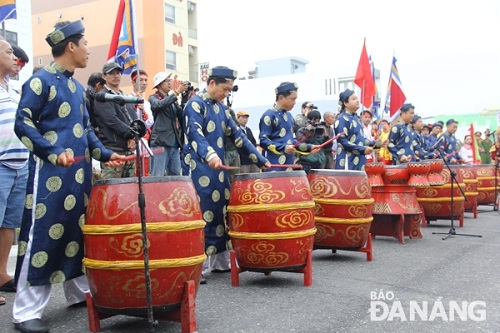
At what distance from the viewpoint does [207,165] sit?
192 inches

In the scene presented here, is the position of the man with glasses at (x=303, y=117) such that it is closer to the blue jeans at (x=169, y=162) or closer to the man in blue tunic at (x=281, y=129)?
the man in blue tunic at (x=281, y=129)

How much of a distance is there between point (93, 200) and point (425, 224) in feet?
19.7

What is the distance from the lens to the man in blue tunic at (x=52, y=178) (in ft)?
11.1

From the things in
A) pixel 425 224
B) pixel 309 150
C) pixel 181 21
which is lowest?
pixel 425 224

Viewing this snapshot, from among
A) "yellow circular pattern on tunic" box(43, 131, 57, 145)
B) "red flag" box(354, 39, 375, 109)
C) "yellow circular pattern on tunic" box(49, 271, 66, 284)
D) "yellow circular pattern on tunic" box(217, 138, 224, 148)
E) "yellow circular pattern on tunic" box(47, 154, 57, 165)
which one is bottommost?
"yellow circular pattern on tunic" box(49, 271, 66, 284)

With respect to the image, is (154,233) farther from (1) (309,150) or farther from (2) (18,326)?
(1) (309,150)

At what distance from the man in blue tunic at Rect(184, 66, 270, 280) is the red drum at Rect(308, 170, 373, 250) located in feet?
A: 2.52

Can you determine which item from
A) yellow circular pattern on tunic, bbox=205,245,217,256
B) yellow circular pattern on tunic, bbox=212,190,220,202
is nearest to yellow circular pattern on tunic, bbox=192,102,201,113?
yellow circular pattern on tunic, bbox=212,190,220,202

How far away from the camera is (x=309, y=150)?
19.7 feet

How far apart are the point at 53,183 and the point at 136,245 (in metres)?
0.74

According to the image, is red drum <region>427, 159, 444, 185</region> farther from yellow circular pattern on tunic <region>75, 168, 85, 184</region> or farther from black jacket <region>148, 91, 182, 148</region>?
yellow circular pattern on tunic <region>75, 168, 85, 184</region>

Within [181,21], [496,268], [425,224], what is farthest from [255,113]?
[496,268]

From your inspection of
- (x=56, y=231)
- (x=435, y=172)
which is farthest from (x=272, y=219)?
(x=435, y=172)

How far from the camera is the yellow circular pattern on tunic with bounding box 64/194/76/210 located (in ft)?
11.4
